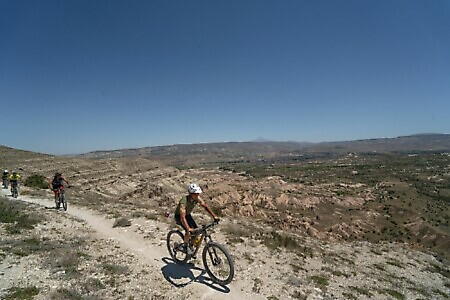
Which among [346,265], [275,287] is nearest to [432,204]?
[346,265]

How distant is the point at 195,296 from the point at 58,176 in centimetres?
1674

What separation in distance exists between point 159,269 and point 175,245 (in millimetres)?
1107

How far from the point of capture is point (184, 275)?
35.1ft

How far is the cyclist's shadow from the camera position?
32.9ft

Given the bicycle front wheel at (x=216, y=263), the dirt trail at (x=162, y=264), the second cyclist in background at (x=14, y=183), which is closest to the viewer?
the dirt trail at (x=162, y=264)

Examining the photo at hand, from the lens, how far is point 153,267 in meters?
11.5

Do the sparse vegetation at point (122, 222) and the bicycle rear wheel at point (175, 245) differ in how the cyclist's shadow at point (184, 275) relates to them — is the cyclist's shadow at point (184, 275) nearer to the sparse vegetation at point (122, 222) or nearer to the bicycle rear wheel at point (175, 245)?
the bicycle rear wheel at point (175, 245)

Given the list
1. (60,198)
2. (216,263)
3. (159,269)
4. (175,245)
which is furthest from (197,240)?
(60,198)

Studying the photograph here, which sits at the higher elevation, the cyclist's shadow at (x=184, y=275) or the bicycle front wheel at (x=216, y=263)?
the bicycle front wheel at (x=216, y=263)

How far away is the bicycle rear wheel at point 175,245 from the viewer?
11.4 metres

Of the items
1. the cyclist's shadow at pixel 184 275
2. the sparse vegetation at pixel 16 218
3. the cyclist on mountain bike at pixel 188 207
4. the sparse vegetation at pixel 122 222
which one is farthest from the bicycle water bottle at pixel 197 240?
the sparse vegetation at pixel 16 218

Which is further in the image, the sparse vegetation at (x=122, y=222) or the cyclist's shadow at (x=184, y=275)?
the sparse vegetation at (x=122, y=222)

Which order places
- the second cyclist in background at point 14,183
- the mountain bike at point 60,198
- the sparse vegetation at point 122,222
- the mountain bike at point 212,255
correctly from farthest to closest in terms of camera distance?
the second cyclist in background at point 14,183 → the mountain bike at point 60,198 → the sparse vegetation at point 122,222 → the mountain bike at point 212,255

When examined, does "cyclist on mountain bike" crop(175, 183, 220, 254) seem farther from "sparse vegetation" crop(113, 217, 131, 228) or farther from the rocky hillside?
"sparse vegetation" crop(113, 217, 131, 228)
